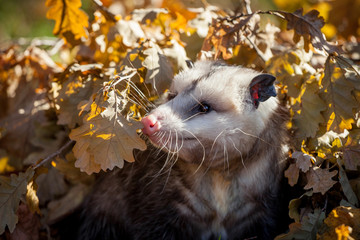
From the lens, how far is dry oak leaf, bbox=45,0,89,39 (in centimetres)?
208

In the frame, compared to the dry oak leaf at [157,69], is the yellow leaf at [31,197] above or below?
below

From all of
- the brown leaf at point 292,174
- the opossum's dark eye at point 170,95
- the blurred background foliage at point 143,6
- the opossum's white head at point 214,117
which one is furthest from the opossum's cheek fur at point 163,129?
the blurred background foliage at point 143,6

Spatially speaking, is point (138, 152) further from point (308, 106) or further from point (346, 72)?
point (346, 72)

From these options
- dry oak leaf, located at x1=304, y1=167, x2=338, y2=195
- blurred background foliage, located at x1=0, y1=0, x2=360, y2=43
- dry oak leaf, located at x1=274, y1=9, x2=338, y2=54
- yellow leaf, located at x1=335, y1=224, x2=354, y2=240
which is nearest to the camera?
yellow leaf, located at x1=335, y1=224, x2=354, y2=240

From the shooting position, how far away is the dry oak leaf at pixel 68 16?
2.08 metres

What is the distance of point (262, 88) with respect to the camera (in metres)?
1.62

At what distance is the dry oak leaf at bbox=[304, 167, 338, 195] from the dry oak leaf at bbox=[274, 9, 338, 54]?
458 millimetres

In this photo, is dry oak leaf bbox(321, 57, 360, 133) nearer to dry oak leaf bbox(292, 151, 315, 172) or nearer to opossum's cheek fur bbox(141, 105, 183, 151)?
dry oak leaf bbox(292, 151, 315, 172)

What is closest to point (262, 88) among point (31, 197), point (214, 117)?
point (214, 117)

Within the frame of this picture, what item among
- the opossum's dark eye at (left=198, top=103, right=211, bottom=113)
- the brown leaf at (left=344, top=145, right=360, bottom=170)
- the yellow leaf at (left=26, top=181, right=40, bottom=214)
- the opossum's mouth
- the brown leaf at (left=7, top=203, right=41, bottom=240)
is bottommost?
the brown leaf at (left=7, top=203, right=41, bottom=240)

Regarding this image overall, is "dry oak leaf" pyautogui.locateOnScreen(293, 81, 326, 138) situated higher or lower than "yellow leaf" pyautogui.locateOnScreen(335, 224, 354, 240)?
higher

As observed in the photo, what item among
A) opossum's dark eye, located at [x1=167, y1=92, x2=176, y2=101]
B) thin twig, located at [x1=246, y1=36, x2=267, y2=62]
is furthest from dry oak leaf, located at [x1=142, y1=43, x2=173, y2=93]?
thin twig, located at [x1=246, y1=36, x2=267, y2=62]

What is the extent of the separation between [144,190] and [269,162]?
0.55 meters

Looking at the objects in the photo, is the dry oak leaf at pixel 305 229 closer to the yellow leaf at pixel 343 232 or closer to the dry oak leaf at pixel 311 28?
the yellow leaf at pixel 343 232
